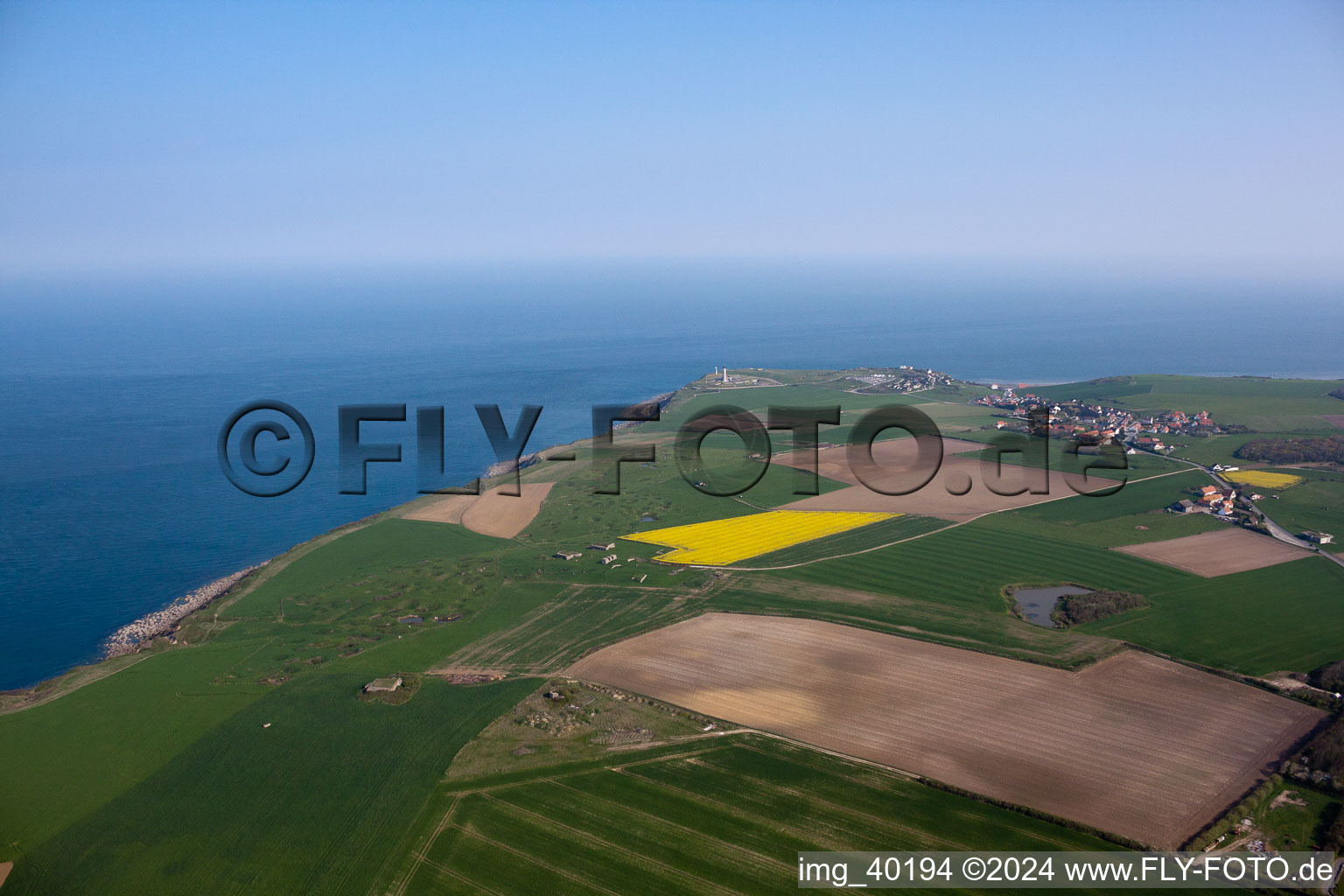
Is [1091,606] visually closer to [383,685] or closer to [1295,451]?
[383,685]

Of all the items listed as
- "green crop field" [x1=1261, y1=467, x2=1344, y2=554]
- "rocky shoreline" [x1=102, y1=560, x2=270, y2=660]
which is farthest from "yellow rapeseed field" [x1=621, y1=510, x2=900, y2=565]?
"green crop field" [x1=1261, y1=467, x2=1344, y2=554]

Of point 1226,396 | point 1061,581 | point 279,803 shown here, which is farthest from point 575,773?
point 1226,396

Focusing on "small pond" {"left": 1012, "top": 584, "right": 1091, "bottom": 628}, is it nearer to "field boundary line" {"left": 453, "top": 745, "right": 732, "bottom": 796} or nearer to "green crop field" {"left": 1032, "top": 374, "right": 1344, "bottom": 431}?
"field boundary line" {"left": 453, "top": 745, "right": 732, "bottom": 796}

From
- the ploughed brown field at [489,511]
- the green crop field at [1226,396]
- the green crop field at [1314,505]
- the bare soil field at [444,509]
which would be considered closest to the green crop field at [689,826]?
the ploughed brown field at [489,511]

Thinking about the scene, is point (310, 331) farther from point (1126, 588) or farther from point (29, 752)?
point (1126, 588)

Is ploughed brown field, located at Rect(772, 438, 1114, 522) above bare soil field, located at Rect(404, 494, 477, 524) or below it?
above
